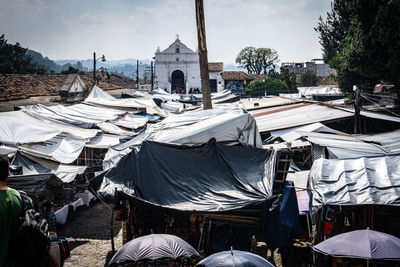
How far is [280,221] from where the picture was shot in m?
7.56

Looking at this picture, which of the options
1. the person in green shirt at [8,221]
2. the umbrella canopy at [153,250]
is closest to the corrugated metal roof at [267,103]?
the umbrella canopy at [153,250]

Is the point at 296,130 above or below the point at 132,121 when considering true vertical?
below

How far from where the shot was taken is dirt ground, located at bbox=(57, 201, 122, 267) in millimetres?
8609

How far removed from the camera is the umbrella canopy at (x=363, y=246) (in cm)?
564

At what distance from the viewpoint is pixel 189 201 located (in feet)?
25.7

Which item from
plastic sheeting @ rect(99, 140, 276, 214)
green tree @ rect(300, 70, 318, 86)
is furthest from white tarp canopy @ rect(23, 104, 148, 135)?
green tree @ rect(300, 70, 318, 86)

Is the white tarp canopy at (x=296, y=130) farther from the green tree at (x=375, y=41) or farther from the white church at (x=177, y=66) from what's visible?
the white church at (x=177, y=66)


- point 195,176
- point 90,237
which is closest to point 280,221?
point 195,176

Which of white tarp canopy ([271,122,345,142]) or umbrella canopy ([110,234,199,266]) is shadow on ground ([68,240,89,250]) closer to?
umbrella canopy ([110,234,199,266])

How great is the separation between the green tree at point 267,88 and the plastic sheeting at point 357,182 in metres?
37.5

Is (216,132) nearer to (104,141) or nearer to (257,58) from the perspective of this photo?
Result: (104,141)

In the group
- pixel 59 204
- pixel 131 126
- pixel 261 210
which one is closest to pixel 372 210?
pixel 261 210

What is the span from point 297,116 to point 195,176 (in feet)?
36.9

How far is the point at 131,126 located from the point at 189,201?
1314cm
